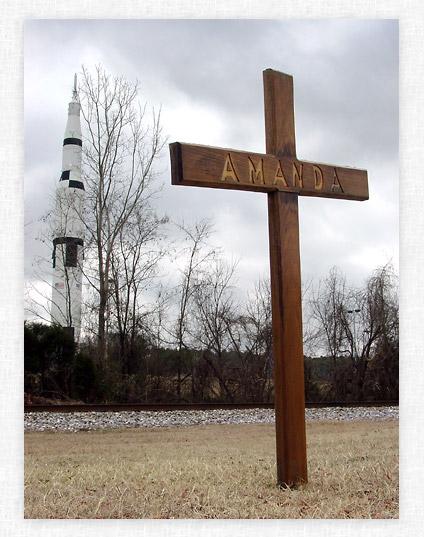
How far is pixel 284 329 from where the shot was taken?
3.98 metres

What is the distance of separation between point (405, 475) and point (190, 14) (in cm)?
289

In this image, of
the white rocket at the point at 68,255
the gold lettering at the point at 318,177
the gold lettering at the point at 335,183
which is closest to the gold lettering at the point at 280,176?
the gold lettering at the point at 318,177

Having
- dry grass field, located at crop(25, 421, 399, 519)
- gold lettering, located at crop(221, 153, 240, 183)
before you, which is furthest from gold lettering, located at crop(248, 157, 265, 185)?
dry grass field, located at crop(25, 421, 399, 519)

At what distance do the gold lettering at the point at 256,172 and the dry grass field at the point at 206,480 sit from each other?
2.09m

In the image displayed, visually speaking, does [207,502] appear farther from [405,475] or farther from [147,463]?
[147,463]

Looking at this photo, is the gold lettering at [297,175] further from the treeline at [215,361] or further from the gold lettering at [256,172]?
the treeline at [215,361]

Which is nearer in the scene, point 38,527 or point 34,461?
point 38,527

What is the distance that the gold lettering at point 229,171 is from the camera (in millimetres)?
3854

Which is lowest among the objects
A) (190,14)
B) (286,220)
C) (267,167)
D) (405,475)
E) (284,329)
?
(405,475)

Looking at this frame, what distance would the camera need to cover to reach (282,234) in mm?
4043

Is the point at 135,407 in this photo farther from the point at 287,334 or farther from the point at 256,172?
the point at 256,172

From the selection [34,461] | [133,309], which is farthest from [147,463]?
[133,309]

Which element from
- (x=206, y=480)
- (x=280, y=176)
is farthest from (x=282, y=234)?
(x=206, y=480)

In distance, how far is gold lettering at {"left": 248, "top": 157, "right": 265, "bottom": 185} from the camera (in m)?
3.97
